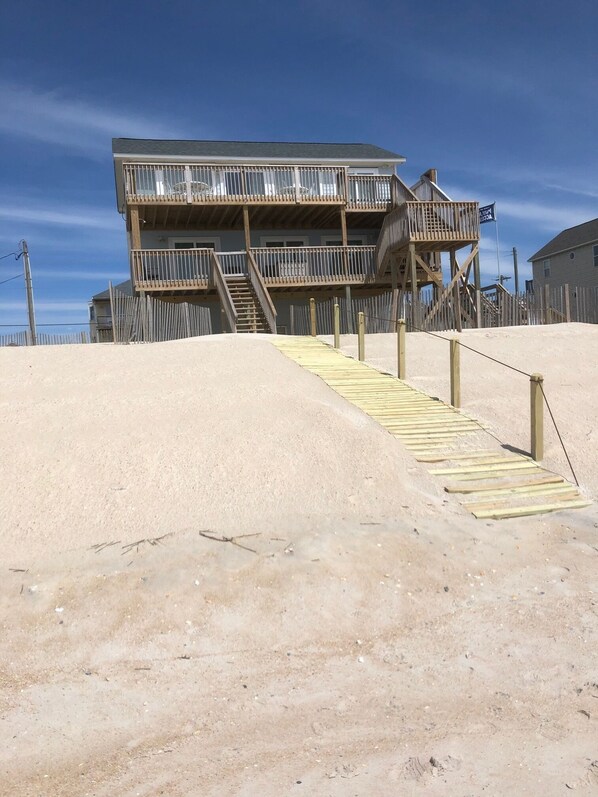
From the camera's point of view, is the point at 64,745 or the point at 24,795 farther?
the point at 64,745

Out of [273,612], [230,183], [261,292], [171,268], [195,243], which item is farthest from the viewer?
[195,243]

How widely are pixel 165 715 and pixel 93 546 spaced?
92.6 inches

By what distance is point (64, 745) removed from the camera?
3209mm

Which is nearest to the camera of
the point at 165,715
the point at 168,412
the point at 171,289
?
the point at 165,715

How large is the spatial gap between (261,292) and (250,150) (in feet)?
34.3

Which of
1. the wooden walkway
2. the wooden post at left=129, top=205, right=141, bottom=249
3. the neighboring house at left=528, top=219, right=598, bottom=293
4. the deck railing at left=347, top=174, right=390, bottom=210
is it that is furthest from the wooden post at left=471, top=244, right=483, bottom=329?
the neighboring house at left=528, top=219, right=598, bottom=293

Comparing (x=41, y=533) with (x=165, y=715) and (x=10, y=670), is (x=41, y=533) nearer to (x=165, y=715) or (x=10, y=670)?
(x=10, y=670)

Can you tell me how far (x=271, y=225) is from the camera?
87.3 feet

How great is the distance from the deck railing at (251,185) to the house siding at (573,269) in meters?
14.5

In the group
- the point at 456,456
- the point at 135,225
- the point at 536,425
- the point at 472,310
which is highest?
the point at 135,225

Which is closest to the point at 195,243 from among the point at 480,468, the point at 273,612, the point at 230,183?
the point at 230,183

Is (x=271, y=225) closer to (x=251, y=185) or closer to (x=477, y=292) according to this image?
(x=251, y=185)

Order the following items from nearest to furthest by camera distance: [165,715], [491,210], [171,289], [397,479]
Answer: [165,715] → [397,479] → [171,289] → [491,210]

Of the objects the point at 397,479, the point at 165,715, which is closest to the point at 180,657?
the point at 165,715
